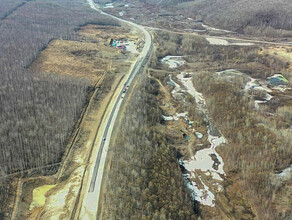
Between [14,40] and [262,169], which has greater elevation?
[14,40]

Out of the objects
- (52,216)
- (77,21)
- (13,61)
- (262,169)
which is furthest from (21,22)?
(262,169)

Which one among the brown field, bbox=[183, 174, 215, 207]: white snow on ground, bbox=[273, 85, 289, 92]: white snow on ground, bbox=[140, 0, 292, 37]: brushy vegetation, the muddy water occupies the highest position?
bbox=[140, 0, 292, 37]: brushy vegetation

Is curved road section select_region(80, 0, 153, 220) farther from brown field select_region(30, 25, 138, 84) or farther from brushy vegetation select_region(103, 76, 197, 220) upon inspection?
brown field select_region(30, 25, 138, 84)

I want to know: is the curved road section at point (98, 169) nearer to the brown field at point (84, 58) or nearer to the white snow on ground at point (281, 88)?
the brown field at point (84, 58)

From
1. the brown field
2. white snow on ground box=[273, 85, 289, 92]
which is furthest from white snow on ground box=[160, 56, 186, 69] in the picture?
white snow on ground box=[273, 85, 289, 92]

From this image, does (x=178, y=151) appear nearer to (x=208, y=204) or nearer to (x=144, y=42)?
(x=208, y=204)

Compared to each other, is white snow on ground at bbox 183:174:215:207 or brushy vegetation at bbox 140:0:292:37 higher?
brushy vegetation at bbox 140:0:292:37

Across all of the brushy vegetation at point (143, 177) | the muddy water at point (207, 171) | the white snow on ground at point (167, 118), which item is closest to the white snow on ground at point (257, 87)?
the muddy water at point (207, 171)
